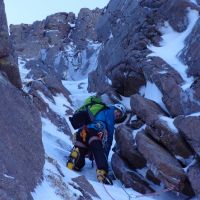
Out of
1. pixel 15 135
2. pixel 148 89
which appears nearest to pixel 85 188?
pixel 15 135

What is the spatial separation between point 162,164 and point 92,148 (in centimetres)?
176

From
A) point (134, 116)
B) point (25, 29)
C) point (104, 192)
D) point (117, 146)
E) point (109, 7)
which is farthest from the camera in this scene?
point (25, 29)

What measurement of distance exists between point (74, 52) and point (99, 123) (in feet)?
129

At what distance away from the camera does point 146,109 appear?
12336mm

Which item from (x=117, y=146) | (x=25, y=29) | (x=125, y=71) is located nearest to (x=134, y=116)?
(x=117, y=146)

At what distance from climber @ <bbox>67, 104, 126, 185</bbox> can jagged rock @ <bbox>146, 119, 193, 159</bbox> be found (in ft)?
4.13

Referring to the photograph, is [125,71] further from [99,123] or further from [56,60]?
[56,60]

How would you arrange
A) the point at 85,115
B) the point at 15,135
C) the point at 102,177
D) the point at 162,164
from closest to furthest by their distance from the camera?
the point at 15,135
the point at 102,177
the point at 162,164
the point at 85,115

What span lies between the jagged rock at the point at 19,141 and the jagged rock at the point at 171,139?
4.29 meters

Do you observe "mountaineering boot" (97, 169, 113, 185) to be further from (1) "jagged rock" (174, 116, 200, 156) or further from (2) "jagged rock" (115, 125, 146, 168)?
(1) "jagged rock" (174, 116, 200, 156)

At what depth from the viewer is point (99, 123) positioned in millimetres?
10961

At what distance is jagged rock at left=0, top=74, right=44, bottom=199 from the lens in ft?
19.1

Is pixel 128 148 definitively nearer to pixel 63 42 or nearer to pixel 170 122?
pixel 170 122

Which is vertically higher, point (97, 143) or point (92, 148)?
point (97, 143)
